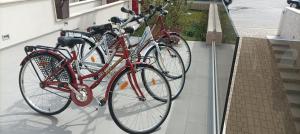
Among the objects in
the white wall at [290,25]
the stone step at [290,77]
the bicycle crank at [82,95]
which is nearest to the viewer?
the bicycle crank at [82,95]

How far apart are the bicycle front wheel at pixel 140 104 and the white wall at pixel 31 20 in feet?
9.21

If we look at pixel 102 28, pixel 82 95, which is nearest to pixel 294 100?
pixel 102 28


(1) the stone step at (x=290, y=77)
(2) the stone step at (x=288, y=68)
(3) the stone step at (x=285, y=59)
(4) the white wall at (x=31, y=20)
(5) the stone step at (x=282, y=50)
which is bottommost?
(1) the stone step at (x=290, y=77)

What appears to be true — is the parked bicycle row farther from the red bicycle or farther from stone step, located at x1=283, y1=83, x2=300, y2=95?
stone step, located at x1=283, y1=83, x2=300, y2=95

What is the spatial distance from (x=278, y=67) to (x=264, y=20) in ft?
22.5

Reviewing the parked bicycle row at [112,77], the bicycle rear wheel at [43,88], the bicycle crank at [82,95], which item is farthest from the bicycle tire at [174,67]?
the bicycle rear wheel at [43,88]

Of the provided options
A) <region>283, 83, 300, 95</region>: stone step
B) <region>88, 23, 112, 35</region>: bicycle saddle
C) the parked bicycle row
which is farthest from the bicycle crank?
<region>283, 83, 300, 95</region>: stone step

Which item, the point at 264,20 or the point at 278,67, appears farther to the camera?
the point at 264,20

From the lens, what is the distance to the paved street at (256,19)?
8406 mm

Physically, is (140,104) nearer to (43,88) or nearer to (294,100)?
(43,88)

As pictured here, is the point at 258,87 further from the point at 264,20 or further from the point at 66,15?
the point at 264,20

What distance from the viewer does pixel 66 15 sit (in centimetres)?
621

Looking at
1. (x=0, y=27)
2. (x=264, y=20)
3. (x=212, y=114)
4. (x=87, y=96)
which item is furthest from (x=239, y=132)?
(x=264, y=20)

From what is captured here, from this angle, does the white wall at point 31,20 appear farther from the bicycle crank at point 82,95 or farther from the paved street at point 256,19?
the paved street at point 256,19
